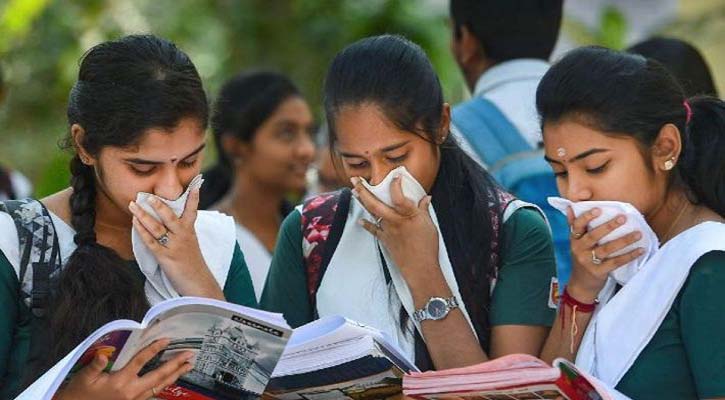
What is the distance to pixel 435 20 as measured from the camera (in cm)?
991

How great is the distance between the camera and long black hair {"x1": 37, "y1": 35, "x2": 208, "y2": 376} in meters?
3.11

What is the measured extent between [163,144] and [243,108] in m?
2.53

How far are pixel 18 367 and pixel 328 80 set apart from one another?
3.44ft

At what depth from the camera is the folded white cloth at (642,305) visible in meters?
2.93

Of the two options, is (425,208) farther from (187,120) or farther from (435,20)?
(435,20)

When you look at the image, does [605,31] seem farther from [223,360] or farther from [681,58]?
[223,360]

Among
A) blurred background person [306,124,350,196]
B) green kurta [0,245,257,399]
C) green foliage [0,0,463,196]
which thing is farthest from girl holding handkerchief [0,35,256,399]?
green foliage [0,0,463,196]

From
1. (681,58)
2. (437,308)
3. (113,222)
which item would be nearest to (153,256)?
(113,222)

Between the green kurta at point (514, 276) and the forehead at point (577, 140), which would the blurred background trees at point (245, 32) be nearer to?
the green kurta at point (514, 276)

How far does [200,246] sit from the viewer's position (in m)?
3.37

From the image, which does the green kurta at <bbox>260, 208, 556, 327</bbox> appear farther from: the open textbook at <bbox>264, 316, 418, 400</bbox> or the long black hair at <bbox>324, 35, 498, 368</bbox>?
the open textbook at <bbox>264, 316, 418, 400</bbox>

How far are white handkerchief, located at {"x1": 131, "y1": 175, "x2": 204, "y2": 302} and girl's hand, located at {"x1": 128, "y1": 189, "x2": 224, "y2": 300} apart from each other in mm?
12

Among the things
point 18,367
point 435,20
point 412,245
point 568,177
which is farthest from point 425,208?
point 435,20

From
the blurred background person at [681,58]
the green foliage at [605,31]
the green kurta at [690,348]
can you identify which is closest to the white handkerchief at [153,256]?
the green kurta at [690,348]
